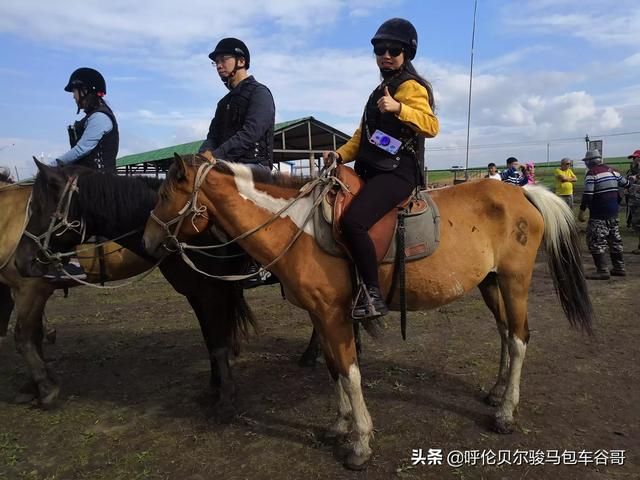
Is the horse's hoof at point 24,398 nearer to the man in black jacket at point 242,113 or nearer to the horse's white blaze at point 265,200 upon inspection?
the man in black jacket at point 242,113

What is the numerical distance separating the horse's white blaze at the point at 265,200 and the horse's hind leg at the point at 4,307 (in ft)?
9.99

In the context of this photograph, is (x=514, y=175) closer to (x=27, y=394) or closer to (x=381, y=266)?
(x=381, y=266)

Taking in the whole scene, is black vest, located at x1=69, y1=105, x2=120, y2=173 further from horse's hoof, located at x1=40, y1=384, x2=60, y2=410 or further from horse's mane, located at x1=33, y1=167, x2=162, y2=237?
horse's hoof, located at x1=40, y1=384, x2=60, y2=410

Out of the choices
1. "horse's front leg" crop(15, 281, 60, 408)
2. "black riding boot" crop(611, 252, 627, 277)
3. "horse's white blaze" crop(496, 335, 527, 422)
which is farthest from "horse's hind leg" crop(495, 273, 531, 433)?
"black riding boot" crop(611, 252, 627, 277)

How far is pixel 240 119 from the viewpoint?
3.91 m

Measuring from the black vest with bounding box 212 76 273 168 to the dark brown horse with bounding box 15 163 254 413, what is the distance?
0.83 meters

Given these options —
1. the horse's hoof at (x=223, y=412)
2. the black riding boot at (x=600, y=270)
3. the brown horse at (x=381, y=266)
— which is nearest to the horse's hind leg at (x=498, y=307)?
the brown horse at (x=381, y=266)

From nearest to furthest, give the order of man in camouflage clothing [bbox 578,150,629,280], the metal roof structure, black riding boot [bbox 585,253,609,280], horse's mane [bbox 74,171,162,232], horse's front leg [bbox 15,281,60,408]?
horse's mane [bbox 74,171,162,232], horse's front leg [bbox 15,281,60,408], black riding boot [bbox 585,253,609,280], man in camouflage clothing [bbox 578,150,629,280], the metal roof structure

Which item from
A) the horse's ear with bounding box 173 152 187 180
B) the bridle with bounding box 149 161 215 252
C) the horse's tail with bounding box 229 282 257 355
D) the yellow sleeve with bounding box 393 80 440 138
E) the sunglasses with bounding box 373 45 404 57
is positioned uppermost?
the sunglasses with bounding box 373 45 404 57

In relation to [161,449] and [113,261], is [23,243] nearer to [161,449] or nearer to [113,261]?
[113,261]

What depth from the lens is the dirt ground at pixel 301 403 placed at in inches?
117

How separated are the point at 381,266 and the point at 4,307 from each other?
12.7 ft

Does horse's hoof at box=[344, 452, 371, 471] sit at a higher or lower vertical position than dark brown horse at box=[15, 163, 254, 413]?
lower

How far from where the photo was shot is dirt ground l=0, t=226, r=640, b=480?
9.77 feet
